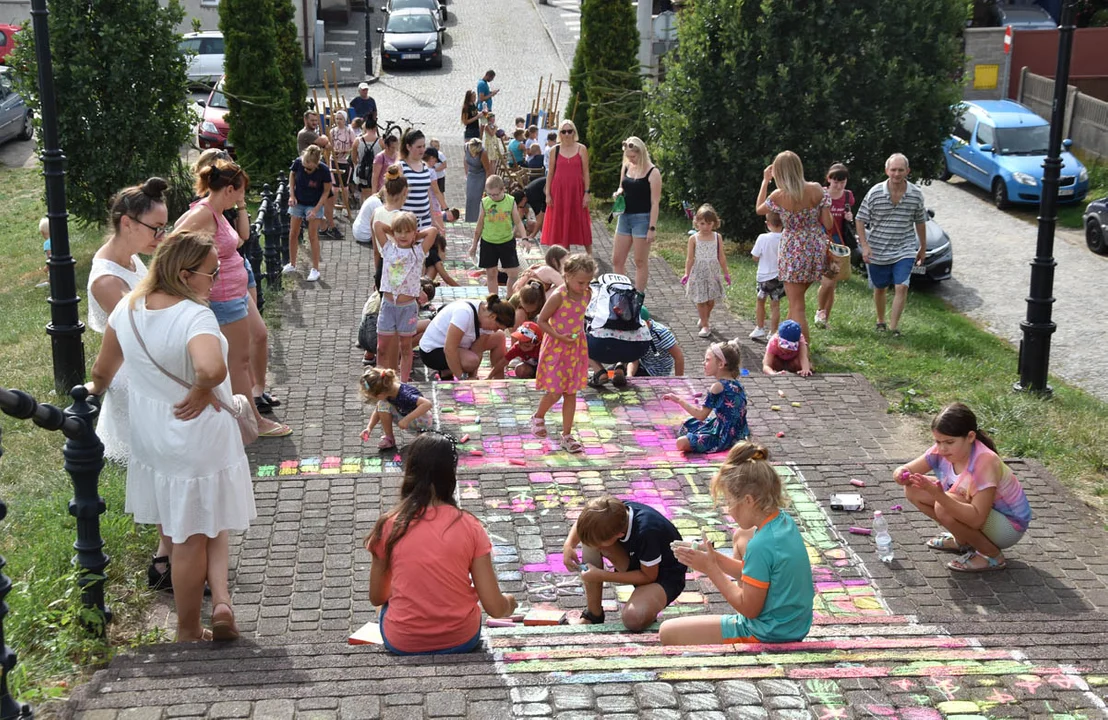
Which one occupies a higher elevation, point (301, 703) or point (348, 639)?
point (301, 703)

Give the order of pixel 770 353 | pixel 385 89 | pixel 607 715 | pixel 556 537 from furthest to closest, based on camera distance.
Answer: pixel 385 89
pixel 770 353
pixel 556 537
pixel 607 715

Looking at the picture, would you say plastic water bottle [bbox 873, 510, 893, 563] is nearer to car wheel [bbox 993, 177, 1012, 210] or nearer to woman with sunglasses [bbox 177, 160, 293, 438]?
woman with sunglasses [bbox 177, 160, 293, 438]

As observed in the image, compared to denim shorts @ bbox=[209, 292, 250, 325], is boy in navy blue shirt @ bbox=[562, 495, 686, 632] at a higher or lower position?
lower

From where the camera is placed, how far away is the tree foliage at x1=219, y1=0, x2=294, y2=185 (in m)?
19.8

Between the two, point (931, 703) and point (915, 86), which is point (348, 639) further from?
point (915, 86)

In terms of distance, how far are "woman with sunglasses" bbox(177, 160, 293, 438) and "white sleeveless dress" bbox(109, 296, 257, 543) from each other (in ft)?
7.37

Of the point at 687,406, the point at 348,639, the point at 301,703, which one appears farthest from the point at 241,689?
the point at 687,406

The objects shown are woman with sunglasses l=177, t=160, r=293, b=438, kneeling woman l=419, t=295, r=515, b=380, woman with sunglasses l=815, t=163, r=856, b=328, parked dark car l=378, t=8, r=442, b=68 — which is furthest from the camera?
parked dark car l=378, t=8, r=442, b=68

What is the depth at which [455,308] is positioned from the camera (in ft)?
34.1

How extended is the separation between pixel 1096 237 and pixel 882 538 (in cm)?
1586

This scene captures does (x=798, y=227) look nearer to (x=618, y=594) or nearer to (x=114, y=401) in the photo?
(x=618, y=594)

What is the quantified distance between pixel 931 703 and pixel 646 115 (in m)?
16.1

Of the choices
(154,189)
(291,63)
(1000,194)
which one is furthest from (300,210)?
(1000,194)

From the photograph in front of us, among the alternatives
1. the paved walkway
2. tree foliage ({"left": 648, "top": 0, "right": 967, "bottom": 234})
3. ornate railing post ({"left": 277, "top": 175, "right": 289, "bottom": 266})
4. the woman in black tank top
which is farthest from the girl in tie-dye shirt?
tree foliage ({"left": 648, "top": 0, "right": 967, "bottom": 234})
